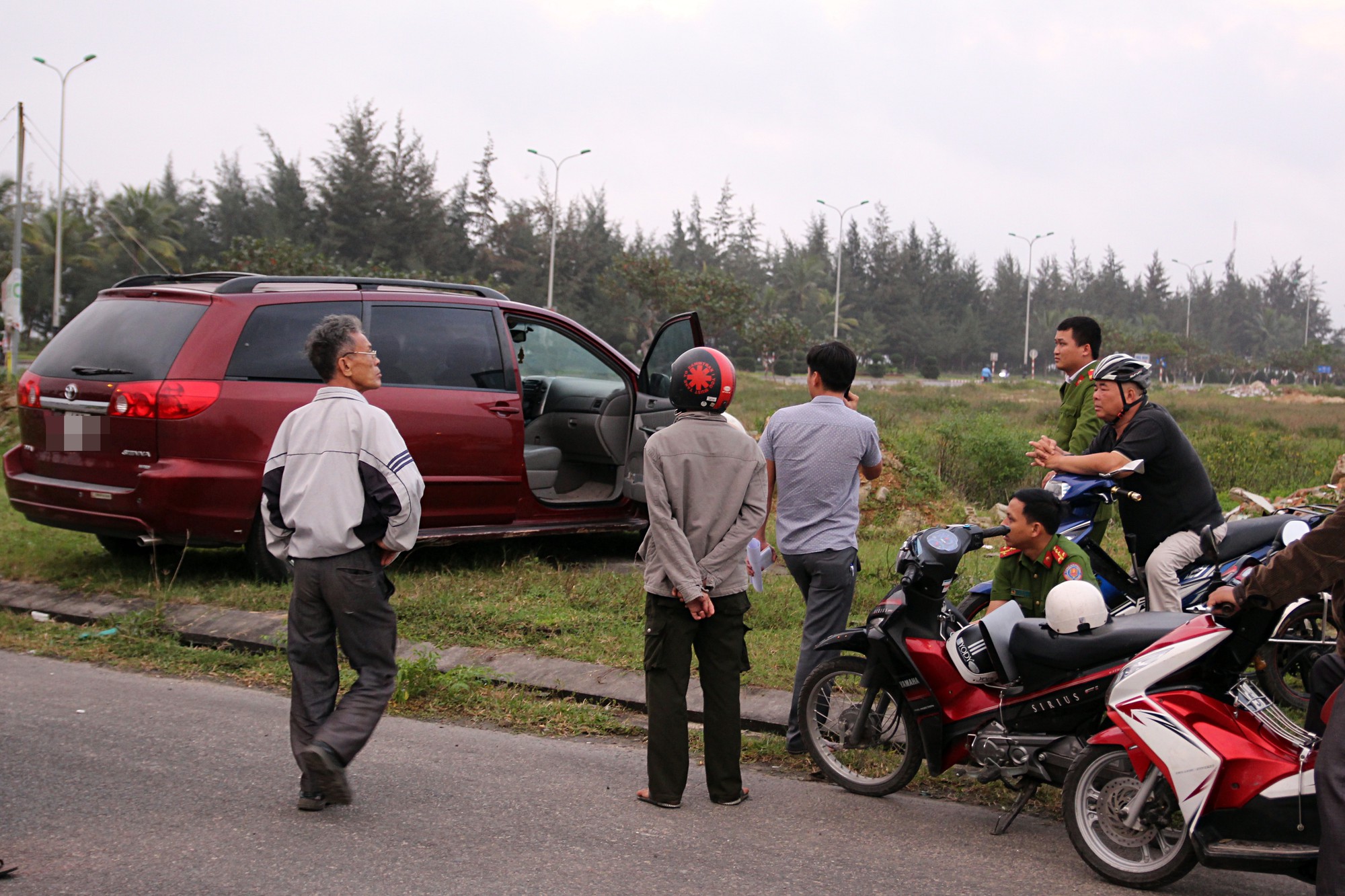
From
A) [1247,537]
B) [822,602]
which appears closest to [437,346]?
[822,602]

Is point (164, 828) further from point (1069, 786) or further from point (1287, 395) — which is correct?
point (1287, 395)

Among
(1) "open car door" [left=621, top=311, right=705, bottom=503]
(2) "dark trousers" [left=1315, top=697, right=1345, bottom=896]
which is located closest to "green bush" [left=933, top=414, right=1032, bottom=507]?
(1) "open car door" [left=621, top=311, right=705, bottom=503]

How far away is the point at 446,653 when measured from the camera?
21.2ft

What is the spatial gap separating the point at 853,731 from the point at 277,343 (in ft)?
14.9

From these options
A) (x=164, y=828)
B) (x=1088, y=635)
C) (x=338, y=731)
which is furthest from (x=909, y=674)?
(x=164, y=828)

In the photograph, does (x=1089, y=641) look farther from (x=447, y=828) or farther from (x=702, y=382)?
(x=447, y=828)

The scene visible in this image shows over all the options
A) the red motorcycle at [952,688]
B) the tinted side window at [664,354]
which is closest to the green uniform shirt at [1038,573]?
the red motorcycle at [952,688]

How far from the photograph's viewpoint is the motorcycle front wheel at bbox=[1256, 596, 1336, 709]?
5308 millimetres

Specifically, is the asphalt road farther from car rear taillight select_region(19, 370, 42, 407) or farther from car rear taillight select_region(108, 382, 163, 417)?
car rear taillight select_region(19, 370, 42, 407)

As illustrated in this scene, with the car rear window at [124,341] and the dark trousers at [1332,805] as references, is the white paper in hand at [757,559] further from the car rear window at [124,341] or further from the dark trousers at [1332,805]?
the car rear window at [124,341]

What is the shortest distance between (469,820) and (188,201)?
2487 inches

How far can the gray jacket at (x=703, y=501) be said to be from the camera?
435 cm

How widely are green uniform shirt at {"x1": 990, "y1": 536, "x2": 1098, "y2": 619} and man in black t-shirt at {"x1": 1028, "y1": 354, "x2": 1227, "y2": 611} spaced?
0.69m

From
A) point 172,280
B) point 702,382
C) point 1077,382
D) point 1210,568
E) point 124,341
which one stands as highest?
point 172,280
